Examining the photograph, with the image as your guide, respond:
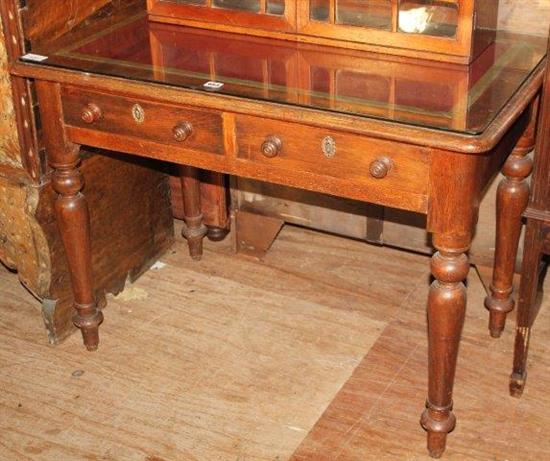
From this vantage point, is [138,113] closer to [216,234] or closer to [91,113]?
[91,113]

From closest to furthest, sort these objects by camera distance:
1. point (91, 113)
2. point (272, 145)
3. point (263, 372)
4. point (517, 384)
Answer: point (272, 145) → point (91, 113) → point (517, 384) → point (263, 372)

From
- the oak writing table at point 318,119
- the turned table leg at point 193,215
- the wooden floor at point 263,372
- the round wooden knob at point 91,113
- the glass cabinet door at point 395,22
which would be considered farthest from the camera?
the turned table leg at point 193,215

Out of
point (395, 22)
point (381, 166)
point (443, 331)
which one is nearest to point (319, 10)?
point (395, 22)

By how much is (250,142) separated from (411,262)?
4.07ft

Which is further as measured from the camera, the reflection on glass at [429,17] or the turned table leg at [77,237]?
the turned table leg at [77,237]

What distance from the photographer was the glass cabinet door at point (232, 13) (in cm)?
259

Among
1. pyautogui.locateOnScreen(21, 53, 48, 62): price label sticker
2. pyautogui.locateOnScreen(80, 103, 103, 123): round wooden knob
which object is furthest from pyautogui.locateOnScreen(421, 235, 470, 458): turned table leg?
pyautogui.locateOnScreen(21, 53, 48, 62): price label sticker

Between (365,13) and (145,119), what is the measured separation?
629 mm

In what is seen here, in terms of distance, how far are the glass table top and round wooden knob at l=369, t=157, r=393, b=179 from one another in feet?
0.35

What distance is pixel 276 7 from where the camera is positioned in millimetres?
2609

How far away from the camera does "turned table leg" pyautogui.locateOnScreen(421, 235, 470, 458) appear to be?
2236 millimetres

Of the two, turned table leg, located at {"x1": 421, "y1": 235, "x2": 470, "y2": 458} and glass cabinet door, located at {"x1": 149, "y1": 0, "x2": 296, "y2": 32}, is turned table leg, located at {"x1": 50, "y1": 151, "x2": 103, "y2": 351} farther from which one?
turned table leg, located at {"x1": 421, "y1": 235, "x2": 470, "y2": 458}

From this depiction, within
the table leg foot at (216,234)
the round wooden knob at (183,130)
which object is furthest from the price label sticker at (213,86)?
the table leg foot at (216,234)

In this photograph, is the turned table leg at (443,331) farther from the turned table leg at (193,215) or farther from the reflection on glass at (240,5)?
the turned table leg at (193,215)
